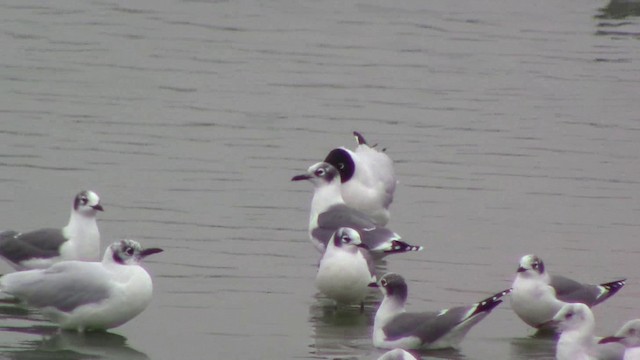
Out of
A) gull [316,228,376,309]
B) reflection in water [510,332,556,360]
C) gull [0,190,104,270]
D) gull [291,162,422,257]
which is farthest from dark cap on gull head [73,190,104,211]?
reflection in water [510,332,556,360]

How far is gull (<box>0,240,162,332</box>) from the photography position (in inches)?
444

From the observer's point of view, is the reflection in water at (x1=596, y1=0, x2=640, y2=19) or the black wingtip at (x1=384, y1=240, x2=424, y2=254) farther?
the reflection in water at (x1=596, y1=0, x2=640, y2=19)

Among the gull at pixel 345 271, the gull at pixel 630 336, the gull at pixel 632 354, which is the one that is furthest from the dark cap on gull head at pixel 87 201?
the gull at pixel 632 354

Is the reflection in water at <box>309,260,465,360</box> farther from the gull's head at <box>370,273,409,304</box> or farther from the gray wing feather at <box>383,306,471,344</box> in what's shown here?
the gull's head at <box>370,273,409,304</box>

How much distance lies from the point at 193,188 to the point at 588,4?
14.4 m

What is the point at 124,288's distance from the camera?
1129 centimetres

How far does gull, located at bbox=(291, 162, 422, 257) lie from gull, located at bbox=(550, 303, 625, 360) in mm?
2633

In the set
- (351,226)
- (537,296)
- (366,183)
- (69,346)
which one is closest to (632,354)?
(537,296)

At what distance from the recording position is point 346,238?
1271 cm

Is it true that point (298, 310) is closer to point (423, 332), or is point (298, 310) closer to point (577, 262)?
point (423, 332)

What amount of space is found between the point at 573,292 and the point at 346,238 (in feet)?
5.96

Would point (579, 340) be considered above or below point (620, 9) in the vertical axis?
below

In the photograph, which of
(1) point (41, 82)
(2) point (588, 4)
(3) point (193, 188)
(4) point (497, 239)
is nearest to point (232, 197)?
(3) point (193, 188)

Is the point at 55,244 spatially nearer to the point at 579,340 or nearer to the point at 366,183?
the point at 366,183
